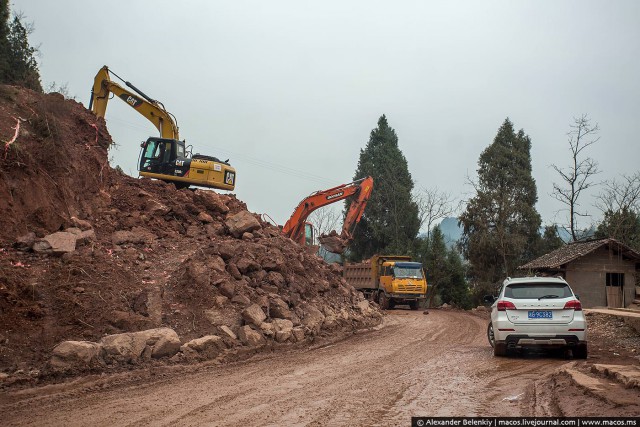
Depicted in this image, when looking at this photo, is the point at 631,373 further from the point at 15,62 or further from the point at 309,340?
the point at 15,62

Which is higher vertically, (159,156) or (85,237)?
(159,156)

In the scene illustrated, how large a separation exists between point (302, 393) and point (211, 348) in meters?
4.62

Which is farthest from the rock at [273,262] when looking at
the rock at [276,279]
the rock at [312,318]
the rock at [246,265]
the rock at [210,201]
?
the rock at [210,201]

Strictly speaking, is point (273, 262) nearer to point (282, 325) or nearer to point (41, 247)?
point (282, 325)

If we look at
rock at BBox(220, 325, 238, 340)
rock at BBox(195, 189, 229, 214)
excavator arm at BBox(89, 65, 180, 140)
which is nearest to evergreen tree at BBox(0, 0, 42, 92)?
excavator arm at BBox(89, 65, 180, 140)

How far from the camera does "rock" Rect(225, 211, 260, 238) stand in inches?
810

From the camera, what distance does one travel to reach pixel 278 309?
16.5 metres

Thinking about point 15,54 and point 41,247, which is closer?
point 41,247

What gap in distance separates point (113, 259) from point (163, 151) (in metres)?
8.37

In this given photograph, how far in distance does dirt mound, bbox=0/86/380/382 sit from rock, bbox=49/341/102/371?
309mm

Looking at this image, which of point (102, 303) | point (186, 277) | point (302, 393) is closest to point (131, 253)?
point (186, 277)

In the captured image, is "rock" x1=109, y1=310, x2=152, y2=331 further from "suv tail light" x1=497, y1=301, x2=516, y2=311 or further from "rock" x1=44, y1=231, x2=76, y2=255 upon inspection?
"suv tail light" x1=497, y1=301, x2=516, y2=311

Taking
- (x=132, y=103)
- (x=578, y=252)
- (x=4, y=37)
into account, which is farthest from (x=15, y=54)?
(x=578, y=252)

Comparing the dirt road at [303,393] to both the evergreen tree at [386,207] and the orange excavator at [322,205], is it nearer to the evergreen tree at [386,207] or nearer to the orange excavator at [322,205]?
the orange excavator at [322,205]
